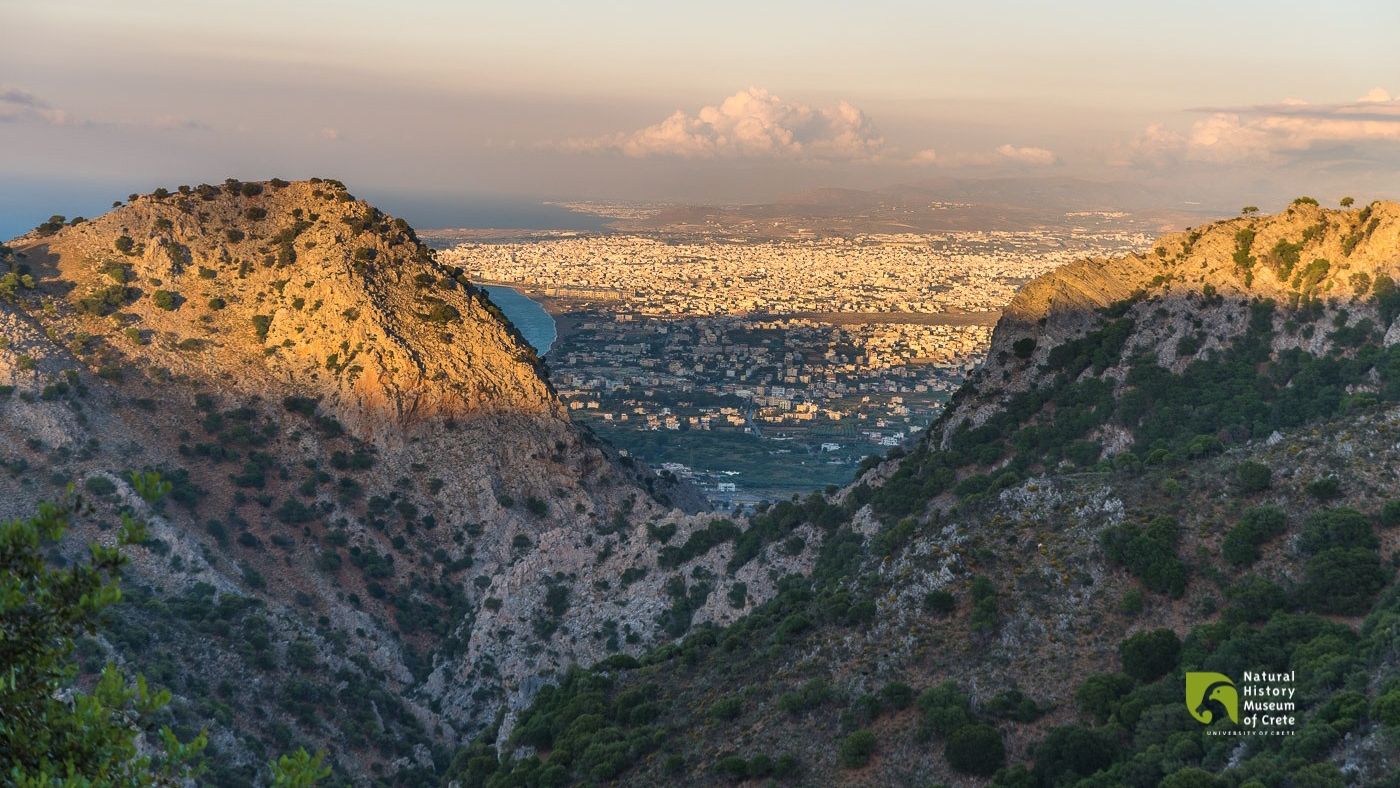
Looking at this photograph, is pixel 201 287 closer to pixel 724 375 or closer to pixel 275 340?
pixel 275 340

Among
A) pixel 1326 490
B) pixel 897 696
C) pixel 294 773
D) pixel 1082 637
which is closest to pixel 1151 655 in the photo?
pixel 1082 637

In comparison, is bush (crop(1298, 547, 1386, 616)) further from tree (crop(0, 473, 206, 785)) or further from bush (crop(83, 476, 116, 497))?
bush (crop(83, 476, 116, 497))

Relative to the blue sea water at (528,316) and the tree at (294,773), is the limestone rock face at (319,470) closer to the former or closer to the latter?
the tree at (294,773)

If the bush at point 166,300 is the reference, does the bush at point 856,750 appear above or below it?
below

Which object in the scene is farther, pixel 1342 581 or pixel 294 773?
pixel 1342 581

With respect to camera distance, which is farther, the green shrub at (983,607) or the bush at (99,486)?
the bush at (99,486)

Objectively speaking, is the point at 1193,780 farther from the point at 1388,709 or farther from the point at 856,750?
the point at 856,750

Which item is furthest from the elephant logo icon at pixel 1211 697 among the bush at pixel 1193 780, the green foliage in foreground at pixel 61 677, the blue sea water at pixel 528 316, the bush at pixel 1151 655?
the blue sea water at pixel 528 316
